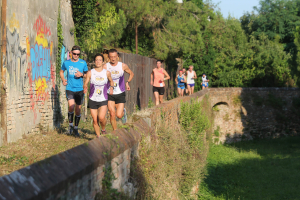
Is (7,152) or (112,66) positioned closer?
(7,152)

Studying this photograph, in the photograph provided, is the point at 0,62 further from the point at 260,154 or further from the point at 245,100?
the point at 245,100

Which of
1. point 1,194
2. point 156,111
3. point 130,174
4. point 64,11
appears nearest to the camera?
point 1,194

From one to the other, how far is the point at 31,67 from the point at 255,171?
1628cm

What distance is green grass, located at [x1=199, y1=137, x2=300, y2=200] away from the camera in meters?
16.0

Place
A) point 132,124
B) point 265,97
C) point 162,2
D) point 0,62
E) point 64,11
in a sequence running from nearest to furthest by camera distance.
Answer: point 132,124 < point 0,62 < point 64,11 < point 162,2 < point 265,97

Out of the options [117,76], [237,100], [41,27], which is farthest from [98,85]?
[237,100]

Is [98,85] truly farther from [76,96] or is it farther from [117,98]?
[76,96]

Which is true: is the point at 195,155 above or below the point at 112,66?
below

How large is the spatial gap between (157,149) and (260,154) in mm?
20541

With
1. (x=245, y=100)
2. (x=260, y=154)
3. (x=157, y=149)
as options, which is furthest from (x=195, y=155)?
(x=245, y=100)

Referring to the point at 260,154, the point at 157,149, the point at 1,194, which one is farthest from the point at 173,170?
the point at 260,154

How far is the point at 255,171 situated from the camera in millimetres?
21281

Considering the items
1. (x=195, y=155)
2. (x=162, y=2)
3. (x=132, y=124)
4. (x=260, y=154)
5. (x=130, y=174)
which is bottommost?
(x=260, y=154)

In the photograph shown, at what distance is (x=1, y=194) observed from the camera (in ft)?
7.51
